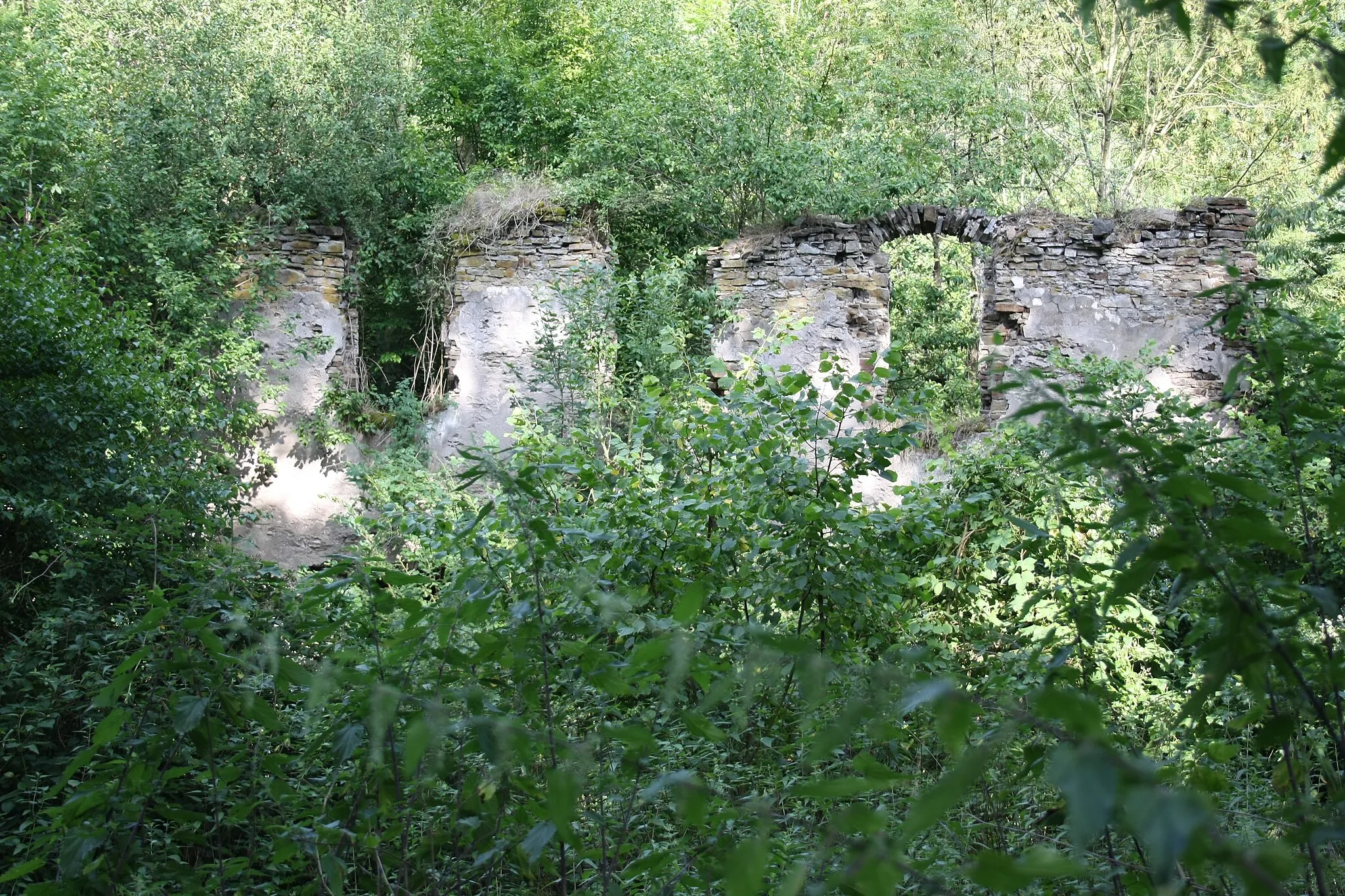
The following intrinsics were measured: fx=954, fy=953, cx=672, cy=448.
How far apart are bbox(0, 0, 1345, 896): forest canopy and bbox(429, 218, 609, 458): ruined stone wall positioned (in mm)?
374

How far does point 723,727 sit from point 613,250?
719 centimetres

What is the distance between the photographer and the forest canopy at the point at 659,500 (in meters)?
1.42

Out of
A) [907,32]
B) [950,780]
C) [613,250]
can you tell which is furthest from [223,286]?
[907,32]

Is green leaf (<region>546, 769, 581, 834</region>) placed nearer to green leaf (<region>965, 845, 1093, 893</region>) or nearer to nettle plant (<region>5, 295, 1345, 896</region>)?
nettle plant (<region>5, 295, 1345, 896</region>)

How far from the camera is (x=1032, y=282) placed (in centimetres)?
926

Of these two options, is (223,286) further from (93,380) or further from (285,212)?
(93,380)

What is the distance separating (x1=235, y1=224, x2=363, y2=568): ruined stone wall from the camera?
8352 millimetres

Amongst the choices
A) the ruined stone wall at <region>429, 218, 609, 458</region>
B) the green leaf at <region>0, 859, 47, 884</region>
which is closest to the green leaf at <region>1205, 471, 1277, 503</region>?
the green leaf at <region>0, 859, 47, 884</region>

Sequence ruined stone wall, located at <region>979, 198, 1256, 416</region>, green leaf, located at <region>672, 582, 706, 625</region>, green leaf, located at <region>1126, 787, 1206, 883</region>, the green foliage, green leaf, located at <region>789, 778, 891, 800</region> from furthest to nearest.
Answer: the green foliage
ruined stone wall, located at <region>979, 198, 1256, 416</region>
green leaf, located at <region>672, 582, 706, 625</region>
green leaf, located at <region>789, 778, 891, 800</region>
green leaf, located at <region>1126, 787, 1206, 883</region>

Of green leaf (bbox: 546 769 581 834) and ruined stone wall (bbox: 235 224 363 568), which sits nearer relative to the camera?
green leaf (bbox: 546 769 581 834)

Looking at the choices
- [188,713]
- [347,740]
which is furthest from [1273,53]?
[188,713]

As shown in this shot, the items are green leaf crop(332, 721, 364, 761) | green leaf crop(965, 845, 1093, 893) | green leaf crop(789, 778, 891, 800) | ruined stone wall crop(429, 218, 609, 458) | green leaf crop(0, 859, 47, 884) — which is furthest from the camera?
ruined stone wall crop(429, 218, 609, 458)

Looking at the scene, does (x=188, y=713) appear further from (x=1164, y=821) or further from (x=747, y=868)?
(x=1164, y=821)

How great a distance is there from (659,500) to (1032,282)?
6.66m
